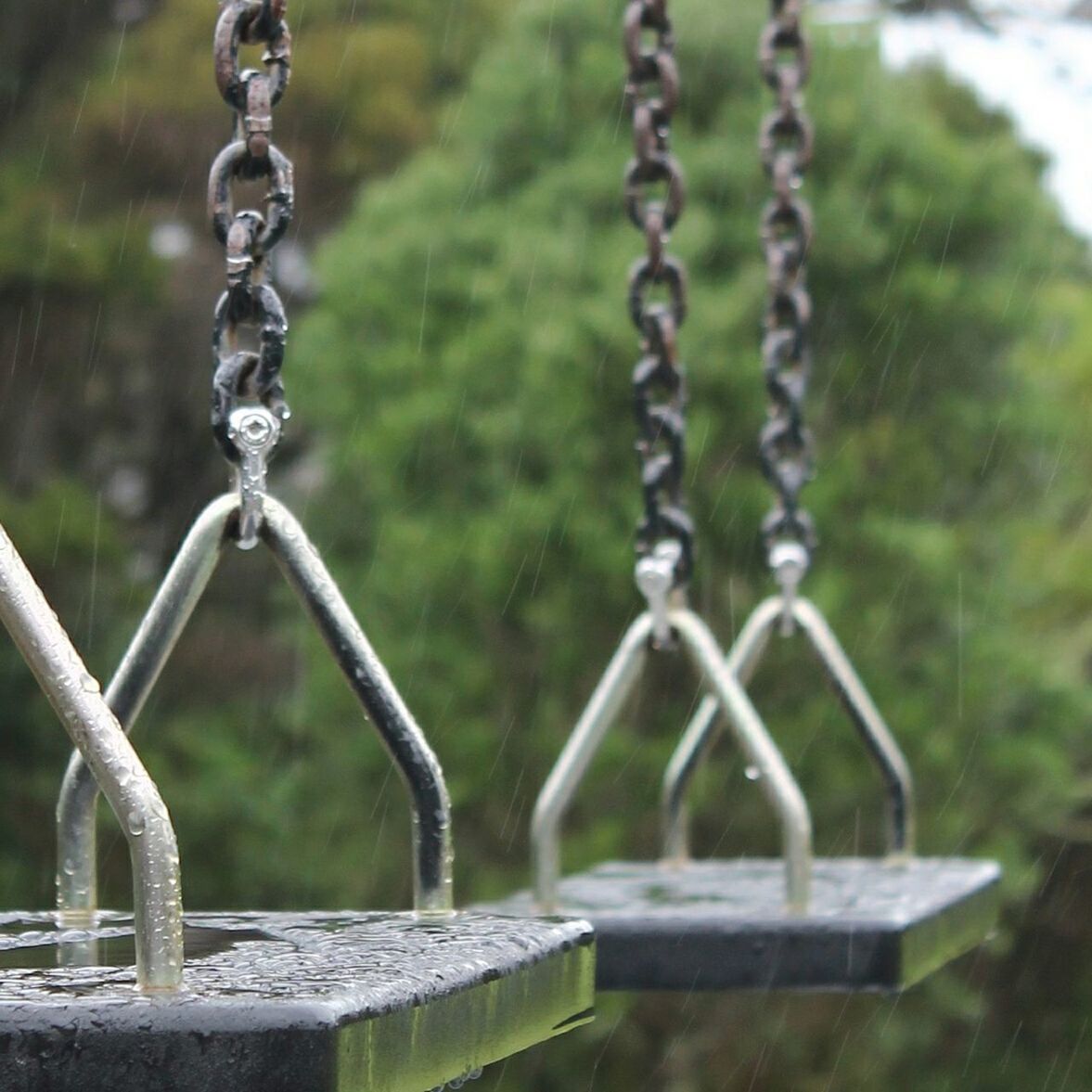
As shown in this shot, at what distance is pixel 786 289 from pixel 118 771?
149cm

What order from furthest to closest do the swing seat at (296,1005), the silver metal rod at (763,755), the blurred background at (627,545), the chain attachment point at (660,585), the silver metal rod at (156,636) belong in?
the blurred background at (627,545) → the chain attachment point at (660,585) → the silver metal rod at (763,755) → the silver metal rod at (156,636) → the swing seat at (296,1005)

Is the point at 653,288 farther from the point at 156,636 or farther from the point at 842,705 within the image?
the point at 156,636

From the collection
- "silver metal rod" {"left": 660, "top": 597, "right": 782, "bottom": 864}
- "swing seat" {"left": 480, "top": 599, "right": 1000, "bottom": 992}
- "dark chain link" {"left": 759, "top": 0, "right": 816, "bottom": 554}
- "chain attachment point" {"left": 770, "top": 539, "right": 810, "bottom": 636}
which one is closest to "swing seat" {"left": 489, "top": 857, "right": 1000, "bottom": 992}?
"swing seat" {"left": 480, "top": 599, "right": 1000, "bottom": 992}

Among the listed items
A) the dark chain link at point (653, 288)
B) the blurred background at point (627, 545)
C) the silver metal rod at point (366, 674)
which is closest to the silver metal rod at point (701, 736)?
the dark chain link at point (653, 288)

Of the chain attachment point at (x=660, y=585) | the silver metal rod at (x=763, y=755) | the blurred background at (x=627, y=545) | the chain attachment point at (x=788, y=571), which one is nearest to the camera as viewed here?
the silver metal rod at (x=763, y=755)

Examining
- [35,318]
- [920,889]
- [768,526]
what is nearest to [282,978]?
[920,889]

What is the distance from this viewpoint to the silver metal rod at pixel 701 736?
191 centimetres

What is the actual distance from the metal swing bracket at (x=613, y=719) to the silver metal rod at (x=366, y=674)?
48 centimetres

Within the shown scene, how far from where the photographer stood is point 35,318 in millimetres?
7039

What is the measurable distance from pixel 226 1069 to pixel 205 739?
5.59 m

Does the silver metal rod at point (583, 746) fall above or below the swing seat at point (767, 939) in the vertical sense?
above

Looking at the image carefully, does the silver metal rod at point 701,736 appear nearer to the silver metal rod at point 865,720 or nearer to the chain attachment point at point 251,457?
the silver metal rod at point 865,720

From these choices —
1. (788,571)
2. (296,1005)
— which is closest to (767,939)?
(788,571)

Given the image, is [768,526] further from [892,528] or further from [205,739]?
[205,739]
